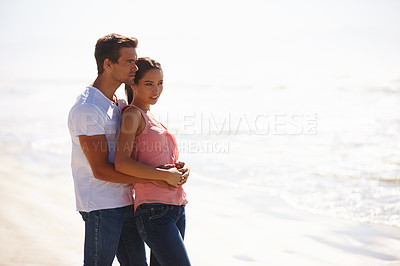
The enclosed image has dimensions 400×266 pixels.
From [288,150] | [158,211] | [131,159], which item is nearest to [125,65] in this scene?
[131,159]

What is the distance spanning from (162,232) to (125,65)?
3.27 ft

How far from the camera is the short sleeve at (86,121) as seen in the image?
2.46 meters

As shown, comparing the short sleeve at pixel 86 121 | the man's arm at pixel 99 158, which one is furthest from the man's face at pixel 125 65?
the man's arm at pixel 99 158

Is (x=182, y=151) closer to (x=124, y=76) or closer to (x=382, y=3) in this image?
(x=124, y=76)

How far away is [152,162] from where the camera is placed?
2.72 m

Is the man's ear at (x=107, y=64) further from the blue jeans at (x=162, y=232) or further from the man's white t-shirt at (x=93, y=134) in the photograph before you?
the blue jeans at (x=162, y=232)

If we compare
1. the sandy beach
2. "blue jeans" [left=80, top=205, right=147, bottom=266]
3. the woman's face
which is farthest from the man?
the sandy beach

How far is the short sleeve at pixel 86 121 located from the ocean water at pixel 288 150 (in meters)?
4.08

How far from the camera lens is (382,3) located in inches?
2549

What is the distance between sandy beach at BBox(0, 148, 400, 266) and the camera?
4477mm

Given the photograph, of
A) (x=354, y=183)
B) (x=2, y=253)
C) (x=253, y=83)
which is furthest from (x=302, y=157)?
(x=253, y=83)

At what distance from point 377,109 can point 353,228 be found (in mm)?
12312

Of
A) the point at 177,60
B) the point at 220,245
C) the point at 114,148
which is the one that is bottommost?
the point at 220,245

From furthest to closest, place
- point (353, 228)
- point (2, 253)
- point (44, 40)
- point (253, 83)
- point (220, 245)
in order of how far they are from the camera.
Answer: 1. point (44, 40)
2. point (253, 83)
3. point (353, 228)
4. point (220, 245)
5. point (2, 253)
